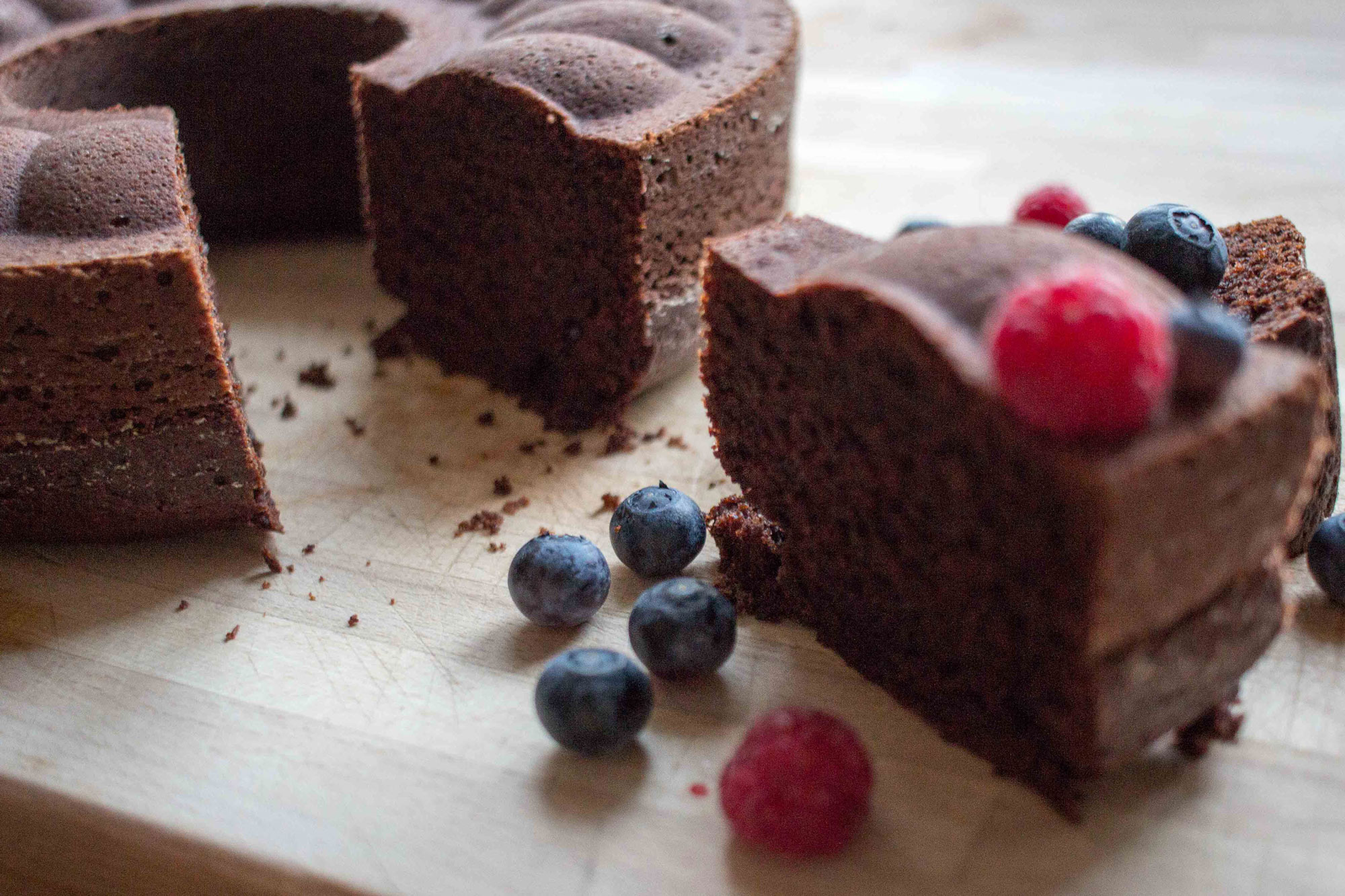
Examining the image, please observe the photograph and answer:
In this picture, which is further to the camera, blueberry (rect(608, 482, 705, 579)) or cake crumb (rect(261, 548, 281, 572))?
cake crumb (rect(261, 548, 281, 572))

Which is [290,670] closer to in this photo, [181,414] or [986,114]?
[181,414]

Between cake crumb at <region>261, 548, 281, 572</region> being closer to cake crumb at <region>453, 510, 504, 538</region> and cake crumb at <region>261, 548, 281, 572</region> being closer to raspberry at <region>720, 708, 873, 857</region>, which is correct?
cake crumb at <region>453, 510, 504, 538</region>

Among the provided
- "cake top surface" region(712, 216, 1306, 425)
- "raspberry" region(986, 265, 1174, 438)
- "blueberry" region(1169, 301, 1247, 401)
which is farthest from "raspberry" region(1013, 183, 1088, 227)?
→ "raspberry" region(986, 265, 1174, 438)

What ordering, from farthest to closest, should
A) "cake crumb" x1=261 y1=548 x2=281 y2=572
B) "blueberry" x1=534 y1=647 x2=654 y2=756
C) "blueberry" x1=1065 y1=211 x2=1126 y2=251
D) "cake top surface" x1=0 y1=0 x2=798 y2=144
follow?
"cake top surface" x1=0 y1=0 x2=798 y2=144, "cake crumb" x1=261 y1=548 x2=281 y2=572, "blueberry" x1=1065 y1=211 x2=1126 y2=251, "blueberry" x1=534 y1=647 x2=654 y2=756

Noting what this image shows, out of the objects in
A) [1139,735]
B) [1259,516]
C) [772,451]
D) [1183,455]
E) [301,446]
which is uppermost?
[1183,455]

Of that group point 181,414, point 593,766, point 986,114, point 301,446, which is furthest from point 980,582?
point 986,114

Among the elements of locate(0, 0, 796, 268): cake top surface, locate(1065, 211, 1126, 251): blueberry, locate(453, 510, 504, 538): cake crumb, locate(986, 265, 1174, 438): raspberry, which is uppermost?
locate(986, 265, 1174, 438): raspberry
